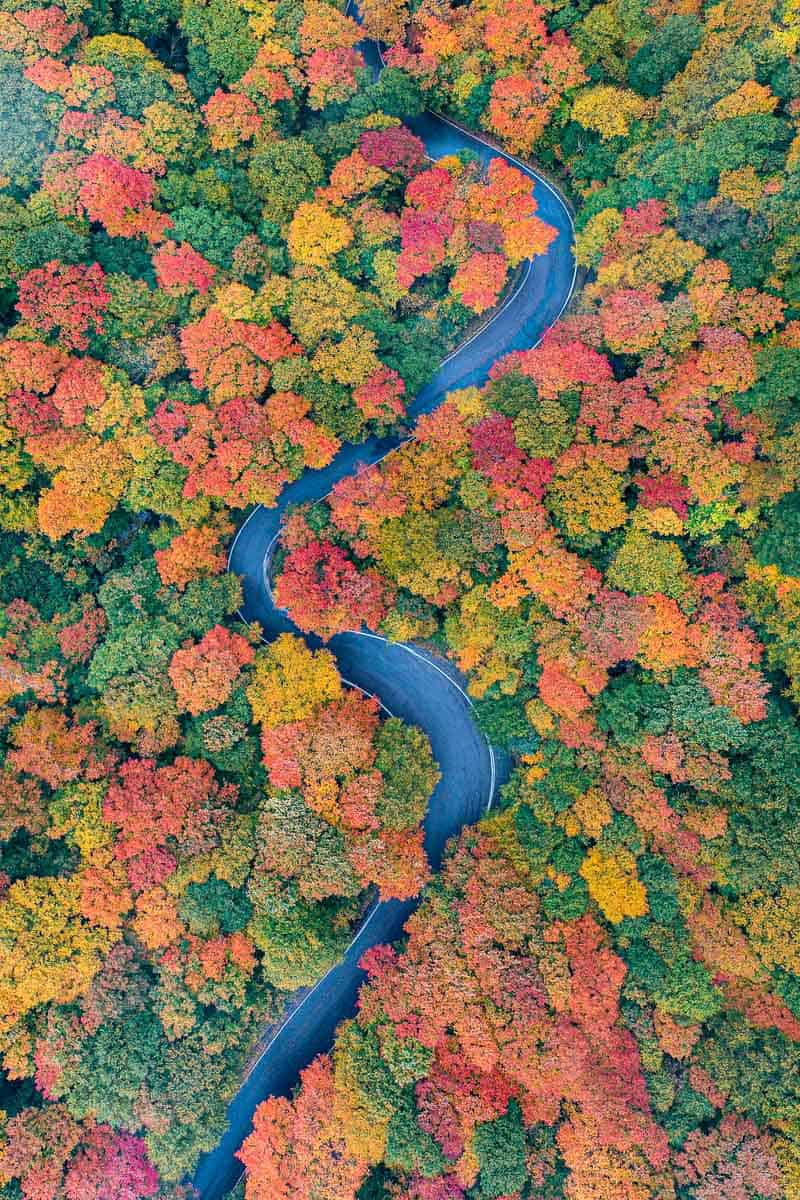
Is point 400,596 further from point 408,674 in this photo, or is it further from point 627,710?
point 627,710

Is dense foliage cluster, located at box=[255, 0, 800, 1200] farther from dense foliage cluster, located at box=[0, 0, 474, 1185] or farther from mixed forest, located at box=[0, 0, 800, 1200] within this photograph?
dense foliage cluster, located at box=[0, 0, 474, 1185]

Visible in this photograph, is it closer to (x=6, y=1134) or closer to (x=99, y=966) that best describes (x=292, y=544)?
(x=99, y=966)

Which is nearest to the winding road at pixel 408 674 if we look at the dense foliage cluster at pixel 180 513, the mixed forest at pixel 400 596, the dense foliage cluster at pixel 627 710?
the mixed forest at pixel 400 596

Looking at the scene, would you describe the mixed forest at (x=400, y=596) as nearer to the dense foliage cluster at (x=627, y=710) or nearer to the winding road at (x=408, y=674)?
the dense foliage cluster at (x=627, y=710)

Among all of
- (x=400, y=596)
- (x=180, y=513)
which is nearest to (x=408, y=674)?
(x=400, y=596)

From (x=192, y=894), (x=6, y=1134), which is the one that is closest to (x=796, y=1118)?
(x=192, y=894)
